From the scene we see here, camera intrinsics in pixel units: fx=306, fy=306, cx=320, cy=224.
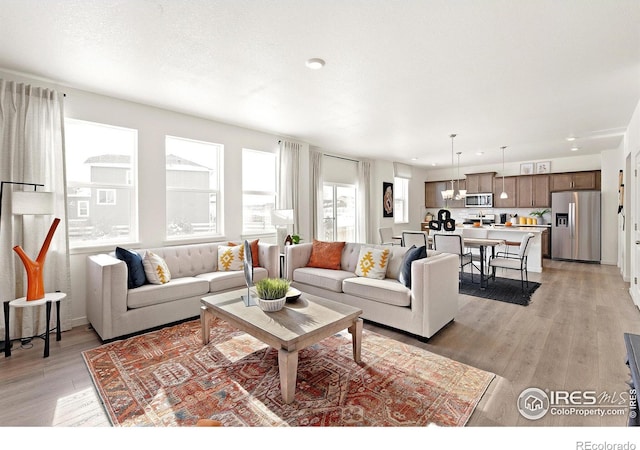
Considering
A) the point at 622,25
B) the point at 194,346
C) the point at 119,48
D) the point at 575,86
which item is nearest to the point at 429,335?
the point at 194,346

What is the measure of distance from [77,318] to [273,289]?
2588 millimetres

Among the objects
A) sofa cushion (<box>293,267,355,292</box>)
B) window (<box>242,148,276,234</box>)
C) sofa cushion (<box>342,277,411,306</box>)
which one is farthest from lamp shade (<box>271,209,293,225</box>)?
sofa cushion (<box>342,277,411,306</box>)

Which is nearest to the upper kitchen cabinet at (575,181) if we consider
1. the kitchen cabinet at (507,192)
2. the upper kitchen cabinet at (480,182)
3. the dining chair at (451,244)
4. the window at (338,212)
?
the kitchen cabinet at (507,192)

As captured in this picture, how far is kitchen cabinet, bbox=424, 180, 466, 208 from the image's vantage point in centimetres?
937

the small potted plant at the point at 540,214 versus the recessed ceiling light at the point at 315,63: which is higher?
the recessed ceiling light at the point at 315,63

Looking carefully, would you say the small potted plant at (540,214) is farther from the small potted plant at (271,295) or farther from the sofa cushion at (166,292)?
the sofa cushion at (166,292)

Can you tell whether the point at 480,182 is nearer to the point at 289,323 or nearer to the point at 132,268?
the point at 289,323

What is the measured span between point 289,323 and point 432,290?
4.84 ft

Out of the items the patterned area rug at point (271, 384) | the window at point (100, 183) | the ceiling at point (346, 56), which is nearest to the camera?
the patterned area rug at point (271, 384)

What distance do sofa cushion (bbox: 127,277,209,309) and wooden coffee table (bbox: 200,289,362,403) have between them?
2.39ft

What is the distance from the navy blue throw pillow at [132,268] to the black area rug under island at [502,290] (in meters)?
4.33

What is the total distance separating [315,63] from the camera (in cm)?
284

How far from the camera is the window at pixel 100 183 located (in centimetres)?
354

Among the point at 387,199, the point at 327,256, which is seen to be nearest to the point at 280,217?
the point at 327,256
